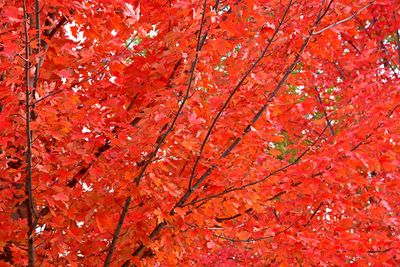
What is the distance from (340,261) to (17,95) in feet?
10.7

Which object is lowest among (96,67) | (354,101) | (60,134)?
(60,134)

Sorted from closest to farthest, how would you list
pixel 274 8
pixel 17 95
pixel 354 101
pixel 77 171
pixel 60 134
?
pixel 17 95 < pixel 60 134 < pixel 274 8 < pixel 77 171 < pixel 354 101

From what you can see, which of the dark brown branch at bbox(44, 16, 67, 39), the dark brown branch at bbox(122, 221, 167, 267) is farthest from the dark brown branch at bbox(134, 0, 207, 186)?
the dark brown branch at bbox(44, 16, 67, 39)

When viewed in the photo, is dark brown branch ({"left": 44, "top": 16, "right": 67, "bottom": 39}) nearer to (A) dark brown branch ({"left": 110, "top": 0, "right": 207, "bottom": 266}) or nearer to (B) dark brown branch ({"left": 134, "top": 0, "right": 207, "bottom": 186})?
(A) dark brown branch ({"left": 110, "top": 0, "right": 207, "bottom": 266})

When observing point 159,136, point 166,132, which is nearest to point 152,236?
point 159,136

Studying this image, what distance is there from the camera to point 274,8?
12.6ft

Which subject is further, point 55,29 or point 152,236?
point 55,29

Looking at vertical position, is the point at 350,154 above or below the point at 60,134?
above

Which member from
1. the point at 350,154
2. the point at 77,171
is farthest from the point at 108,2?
the point at 350,154

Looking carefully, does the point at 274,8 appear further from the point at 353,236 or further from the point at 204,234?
the point at 353,236

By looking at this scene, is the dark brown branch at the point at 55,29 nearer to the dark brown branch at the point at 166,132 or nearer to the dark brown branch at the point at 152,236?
the dark brown branch at the point at 166,132

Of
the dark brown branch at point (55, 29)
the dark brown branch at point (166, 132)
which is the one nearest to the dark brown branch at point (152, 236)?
the dark brown branch at point (166, 132)

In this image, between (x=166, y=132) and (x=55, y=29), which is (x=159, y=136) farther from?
(x=55, y=29)

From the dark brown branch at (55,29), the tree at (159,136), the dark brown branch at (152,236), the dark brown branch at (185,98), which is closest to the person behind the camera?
the dark brown branch at (185,98)
